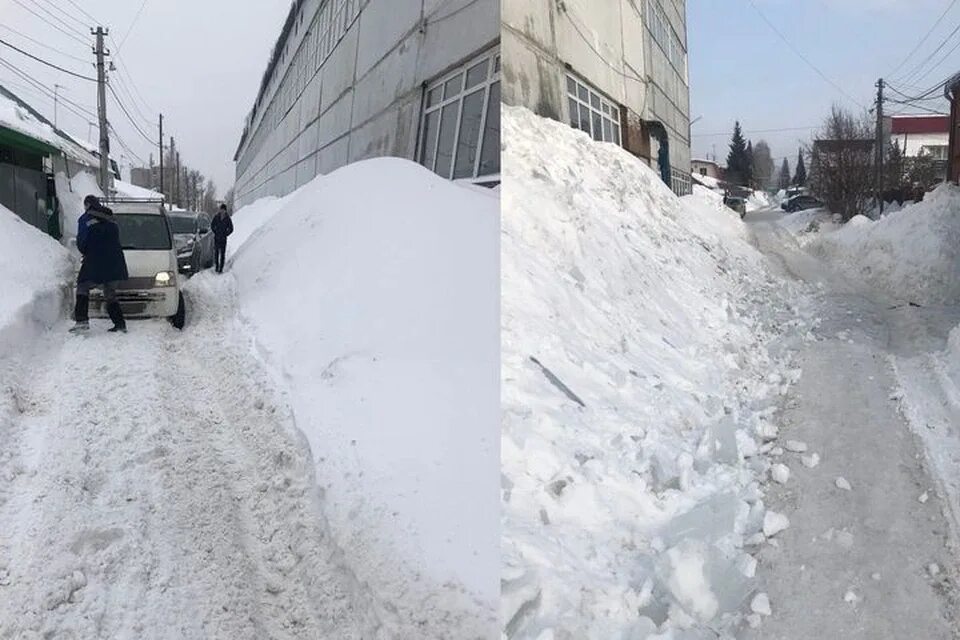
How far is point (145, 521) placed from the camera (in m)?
1.59

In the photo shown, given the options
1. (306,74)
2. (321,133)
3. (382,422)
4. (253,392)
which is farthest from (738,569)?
(253,392)

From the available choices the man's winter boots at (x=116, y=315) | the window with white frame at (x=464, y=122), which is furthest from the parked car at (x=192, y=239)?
the window with white frame at (x=464, y=122)

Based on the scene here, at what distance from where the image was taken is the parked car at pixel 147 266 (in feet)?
6.84

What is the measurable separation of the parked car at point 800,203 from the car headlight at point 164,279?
3.12 m

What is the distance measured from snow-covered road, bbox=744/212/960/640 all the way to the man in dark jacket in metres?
1.77

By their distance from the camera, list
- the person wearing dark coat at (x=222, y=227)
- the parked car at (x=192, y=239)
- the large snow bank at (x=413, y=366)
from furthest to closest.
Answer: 1. the parked car at (x=192, y=239)
2. the person wearing dark coat at (x=222, y=227)
3. the large snow bank at (x=413, y=366)

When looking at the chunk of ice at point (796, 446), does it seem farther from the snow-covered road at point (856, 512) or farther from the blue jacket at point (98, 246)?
the blue jacket at point (98, 246)

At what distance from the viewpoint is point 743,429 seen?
9.27 ft

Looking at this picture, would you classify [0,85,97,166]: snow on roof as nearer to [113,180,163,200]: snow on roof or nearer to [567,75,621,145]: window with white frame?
[113,180,163,200]: snow on roof

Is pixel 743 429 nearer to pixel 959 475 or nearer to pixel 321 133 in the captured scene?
pixel 959 475

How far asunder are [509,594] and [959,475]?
5.80 feet

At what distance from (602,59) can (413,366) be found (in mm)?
775

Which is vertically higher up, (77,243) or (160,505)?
(77,243)

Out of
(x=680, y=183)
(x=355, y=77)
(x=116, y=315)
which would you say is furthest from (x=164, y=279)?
(x=680, y=183)
